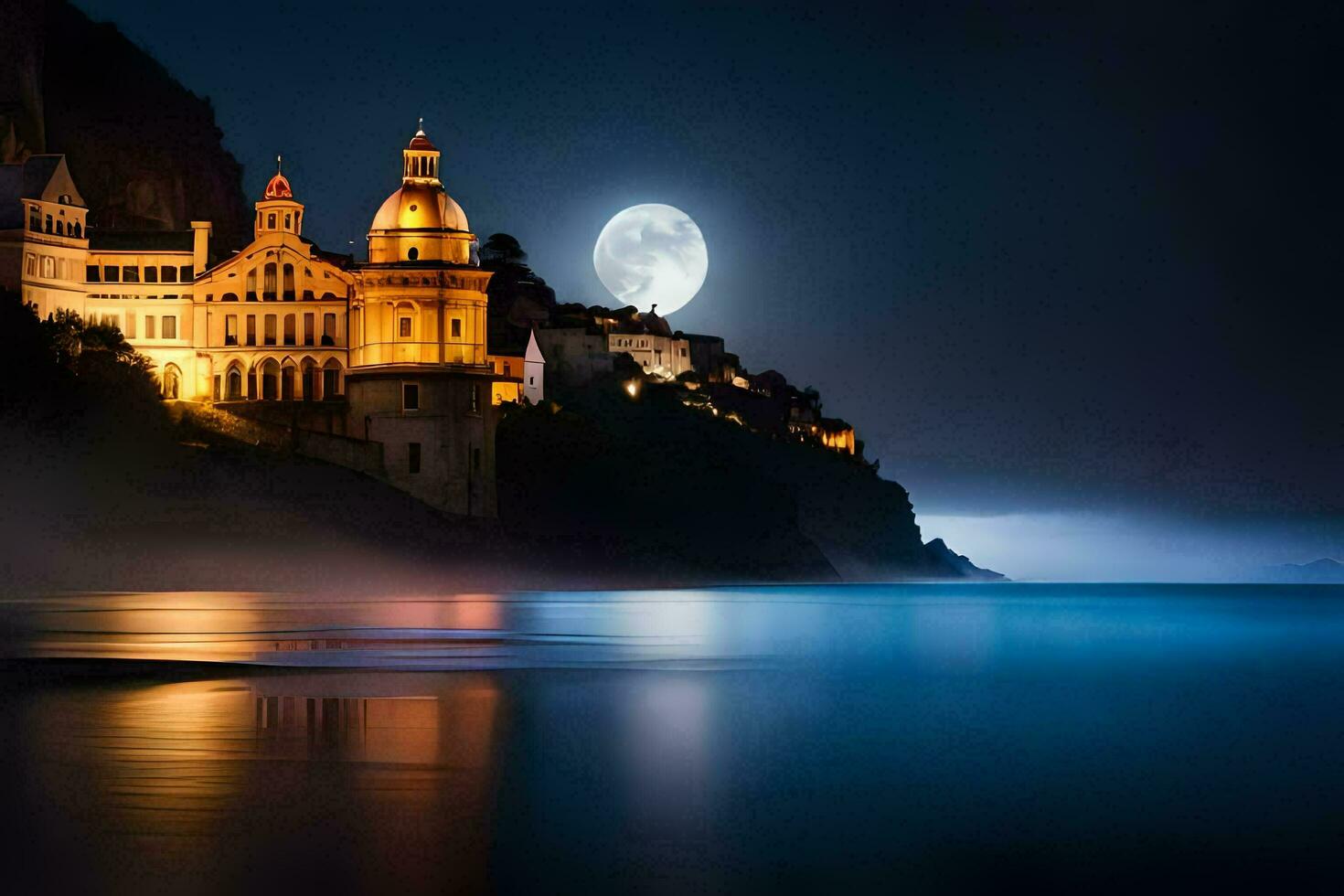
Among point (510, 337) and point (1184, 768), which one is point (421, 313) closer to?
point (510, 337)

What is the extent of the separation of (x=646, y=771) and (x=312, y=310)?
9162 centimetres

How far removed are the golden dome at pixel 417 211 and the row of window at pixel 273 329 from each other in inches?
300

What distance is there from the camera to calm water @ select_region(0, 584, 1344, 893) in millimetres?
16953

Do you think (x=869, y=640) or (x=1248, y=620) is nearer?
(x=869, y=640)

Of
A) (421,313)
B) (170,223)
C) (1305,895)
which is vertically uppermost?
(170,223)

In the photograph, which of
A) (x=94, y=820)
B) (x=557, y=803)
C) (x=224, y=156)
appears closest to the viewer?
(x=94, y=820)

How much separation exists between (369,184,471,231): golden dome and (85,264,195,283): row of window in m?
14.4

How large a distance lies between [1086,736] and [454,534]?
77.6 meters

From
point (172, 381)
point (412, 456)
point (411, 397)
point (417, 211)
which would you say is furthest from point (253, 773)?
point (172, 381)

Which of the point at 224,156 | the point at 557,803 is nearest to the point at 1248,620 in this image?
the point at 557,803

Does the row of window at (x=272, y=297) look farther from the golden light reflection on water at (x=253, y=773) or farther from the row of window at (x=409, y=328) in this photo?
the golden light reflection on water at (x=253, y=773)

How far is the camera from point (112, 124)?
437 feet

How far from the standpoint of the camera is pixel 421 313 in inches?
4168

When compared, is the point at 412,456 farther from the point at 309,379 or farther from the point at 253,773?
the point at 253,773
